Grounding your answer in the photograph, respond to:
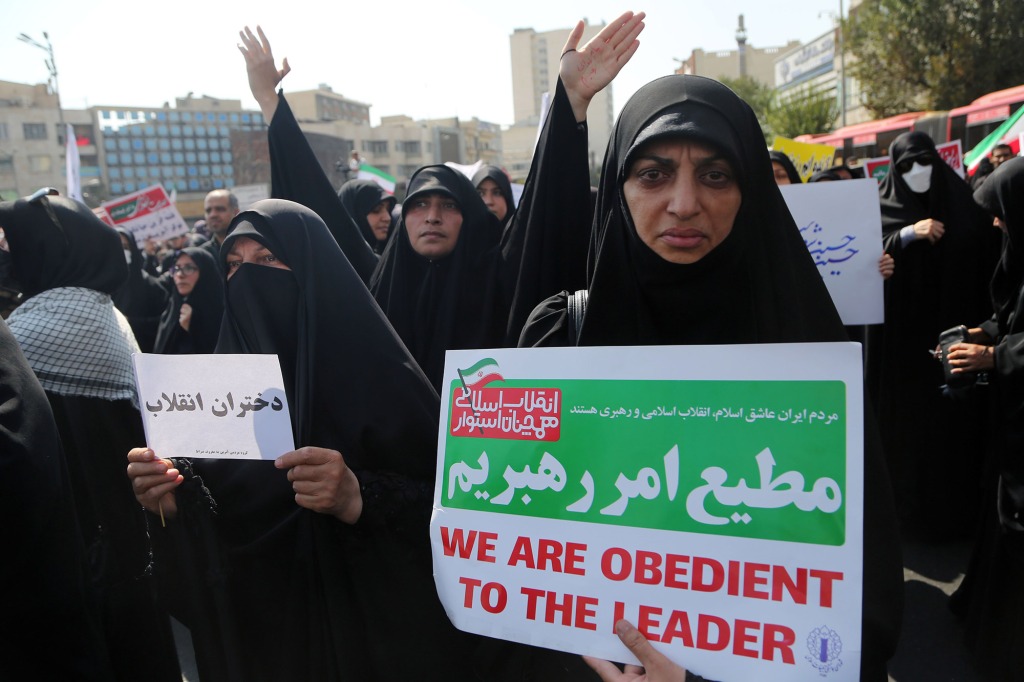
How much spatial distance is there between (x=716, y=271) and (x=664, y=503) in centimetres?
49

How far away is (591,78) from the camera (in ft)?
7.54

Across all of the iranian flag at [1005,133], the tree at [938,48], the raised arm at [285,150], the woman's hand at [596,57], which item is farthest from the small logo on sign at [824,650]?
the tree at [938,48]

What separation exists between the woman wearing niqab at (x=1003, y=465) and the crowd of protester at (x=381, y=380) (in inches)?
0.5

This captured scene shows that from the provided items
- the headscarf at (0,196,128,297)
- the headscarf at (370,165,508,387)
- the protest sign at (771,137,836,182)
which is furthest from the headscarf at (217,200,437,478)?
the protest sign at (771,137,836,182)

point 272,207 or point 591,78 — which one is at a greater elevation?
point 591,78

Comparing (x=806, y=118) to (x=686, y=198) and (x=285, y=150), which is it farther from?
(x=686, y=198)

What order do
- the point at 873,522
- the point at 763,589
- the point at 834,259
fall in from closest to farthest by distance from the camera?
the point at 763,589
the point at 873,522
the point at 834,259

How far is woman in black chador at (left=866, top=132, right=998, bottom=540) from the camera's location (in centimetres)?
385

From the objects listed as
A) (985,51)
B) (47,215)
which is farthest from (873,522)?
(985,51)

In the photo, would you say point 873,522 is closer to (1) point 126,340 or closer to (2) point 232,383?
(2) point 232,383

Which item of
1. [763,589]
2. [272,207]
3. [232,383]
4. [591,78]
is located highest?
[591,78]

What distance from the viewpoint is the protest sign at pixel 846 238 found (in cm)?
334

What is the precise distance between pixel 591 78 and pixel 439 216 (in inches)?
37.8

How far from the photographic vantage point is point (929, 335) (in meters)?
4.02
